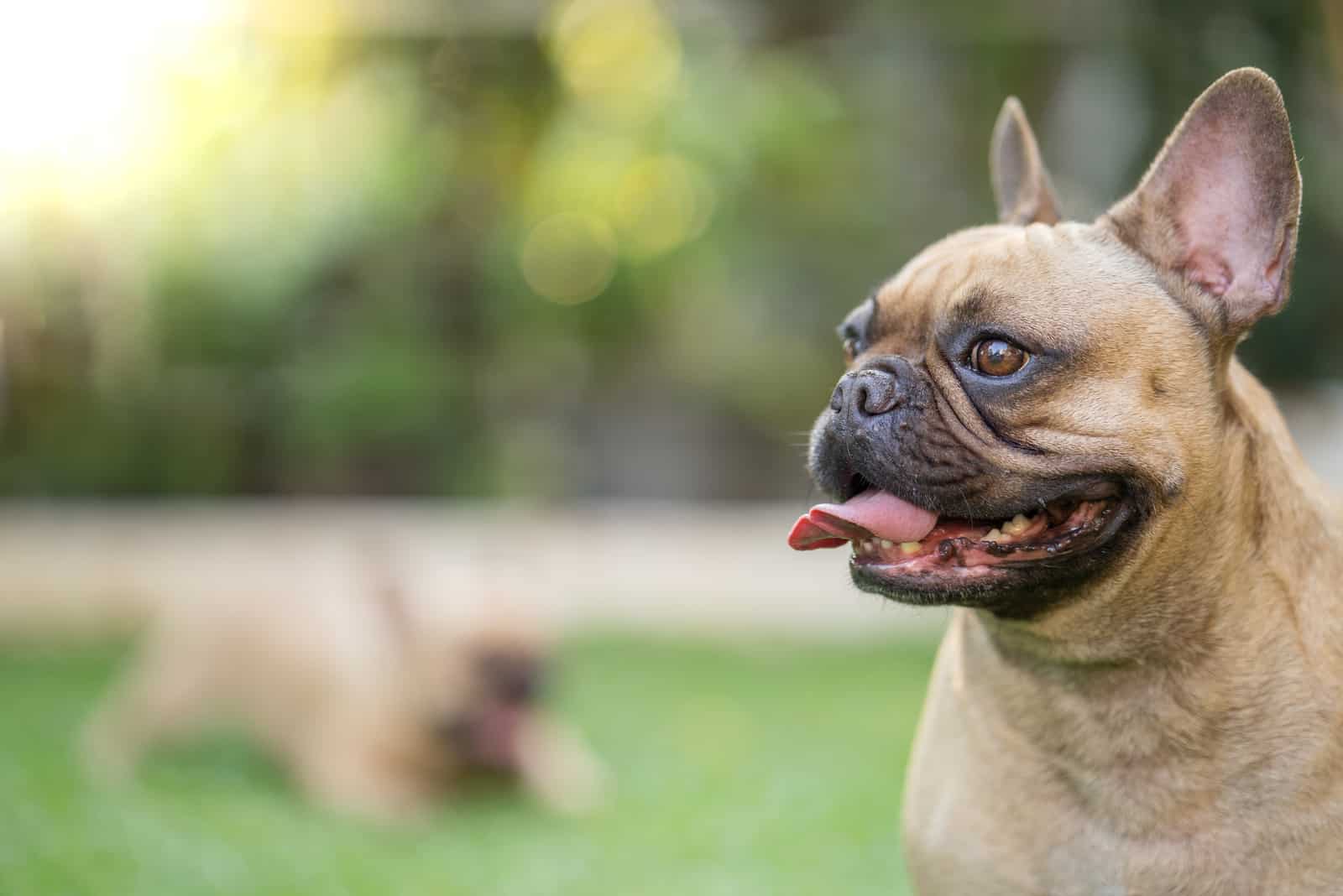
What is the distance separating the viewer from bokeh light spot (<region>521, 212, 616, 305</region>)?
28.4 feet

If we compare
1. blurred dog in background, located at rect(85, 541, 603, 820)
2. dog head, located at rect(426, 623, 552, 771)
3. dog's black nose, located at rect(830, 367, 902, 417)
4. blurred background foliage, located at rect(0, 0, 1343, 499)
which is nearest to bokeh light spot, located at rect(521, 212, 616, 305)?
blurred background foliage, located at rect(0, 0, 1343, 499)

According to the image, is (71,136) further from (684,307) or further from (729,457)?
(729,457)

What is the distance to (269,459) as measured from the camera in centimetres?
870

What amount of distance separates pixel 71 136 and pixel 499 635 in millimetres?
5288

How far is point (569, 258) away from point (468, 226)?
0.81 meters

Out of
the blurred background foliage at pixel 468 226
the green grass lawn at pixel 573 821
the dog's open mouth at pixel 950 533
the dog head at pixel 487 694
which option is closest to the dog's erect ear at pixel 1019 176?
the dog's open mouth at pixel 950 533

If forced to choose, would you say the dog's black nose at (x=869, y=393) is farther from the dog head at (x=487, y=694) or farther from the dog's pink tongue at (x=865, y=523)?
the dog head at (x=487, y=694)

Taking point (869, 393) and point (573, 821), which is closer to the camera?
point (869, 393)

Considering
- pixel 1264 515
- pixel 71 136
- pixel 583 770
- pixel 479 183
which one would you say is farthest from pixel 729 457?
pixel 1264 515

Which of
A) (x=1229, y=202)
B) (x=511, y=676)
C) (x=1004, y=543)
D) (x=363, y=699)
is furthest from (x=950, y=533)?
(x=363, y=699)

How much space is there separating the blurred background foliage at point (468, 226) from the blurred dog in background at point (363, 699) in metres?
2.95

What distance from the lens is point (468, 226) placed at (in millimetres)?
8961

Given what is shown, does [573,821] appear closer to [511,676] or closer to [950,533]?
[511,676]

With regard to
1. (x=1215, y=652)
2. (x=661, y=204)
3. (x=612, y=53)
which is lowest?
(x=1215, y=652)
